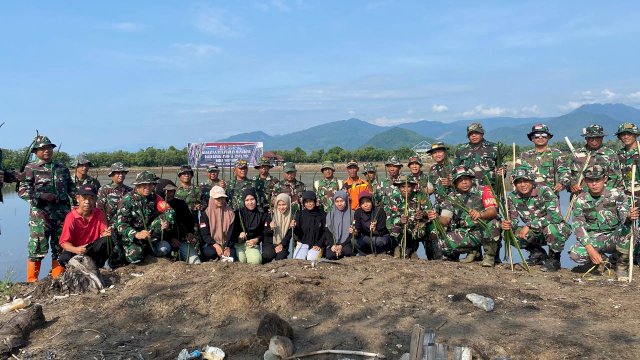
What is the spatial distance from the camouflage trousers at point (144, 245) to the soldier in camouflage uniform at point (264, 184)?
180cm

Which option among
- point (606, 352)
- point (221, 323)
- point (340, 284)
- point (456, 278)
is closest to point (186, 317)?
point (221, 323)

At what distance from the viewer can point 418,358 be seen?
3.14 meters

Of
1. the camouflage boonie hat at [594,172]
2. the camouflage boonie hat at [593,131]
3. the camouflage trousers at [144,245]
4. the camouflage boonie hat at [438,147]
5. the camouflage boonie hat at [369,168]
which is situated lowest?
→ the camouflage trousers at [144,245]

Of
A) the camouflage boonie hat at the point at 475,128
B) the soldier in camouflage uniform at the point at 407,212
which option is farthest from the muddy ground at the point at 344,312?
the camouflage boonie hat at the point at 475,128

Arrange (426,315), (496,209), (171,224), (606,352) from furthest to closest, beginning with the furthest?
(171,224) → (496,209) → (426,315) → (606,352)

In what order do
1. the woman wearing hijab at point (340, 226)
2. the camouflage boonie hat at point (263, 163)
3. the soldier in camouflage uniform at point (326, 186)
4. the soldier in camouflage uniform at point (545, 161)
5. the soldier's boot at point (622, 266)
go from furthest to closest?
Result: the camouflage boonie hat at point (263, 163) → the soldier in camouflage uniform at point (326, 186) → the woman wearing hijab at point (340, 226) → the soldier in camouflage uniform at point (545, 161) → the soldier's boot at point (622, 266)

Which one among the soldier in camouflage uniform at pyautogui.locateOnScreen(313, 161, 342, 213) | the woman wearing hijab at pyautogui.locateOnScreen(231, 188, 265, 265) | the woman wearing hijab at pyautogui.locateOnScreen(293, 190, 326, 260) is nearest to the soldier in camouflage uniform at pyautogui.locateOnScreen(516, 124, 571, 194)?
the soldier in camouflage uniform at pyautogui.locateOnScreen(313, 161, 342, 213)

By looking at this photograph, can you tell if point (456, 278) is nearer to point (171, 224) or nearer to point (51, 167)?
point (171, 224)

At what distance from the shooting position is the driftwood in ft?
14.2

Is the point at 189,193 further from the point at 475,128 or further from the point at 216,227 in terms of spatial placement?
the point at 475,128

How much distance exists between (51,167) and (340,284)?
4.76m

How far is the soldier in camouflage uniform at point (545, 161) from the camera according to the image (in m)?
7.12

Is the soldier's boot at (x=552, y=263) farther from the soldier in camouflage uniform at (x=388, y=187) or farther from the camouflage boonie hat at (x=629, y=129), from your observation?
the soldier in camouflage uniform at (x=388, y=187)

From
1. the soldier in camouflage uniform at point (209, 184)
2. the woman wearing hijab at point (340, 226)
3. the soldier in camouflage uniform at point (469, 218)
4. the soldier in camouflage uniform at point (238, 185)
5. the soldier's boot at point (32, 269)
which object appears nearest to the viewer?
the soldier in camouflage uniform at point (469, 218)
